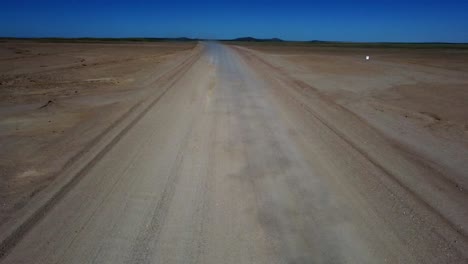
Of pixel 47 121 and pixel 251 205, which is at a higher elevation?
pixel 251 205

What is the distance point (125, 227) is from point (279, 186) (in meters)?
2.31

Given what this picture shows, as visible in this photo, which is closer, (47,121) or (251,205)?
(251,205)

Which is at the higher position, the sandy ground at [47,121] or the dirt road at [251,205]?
the dirt road at [251,205]

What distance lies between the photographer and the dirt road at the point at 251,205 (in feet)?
13.9

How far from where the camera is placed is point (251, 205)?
532cm

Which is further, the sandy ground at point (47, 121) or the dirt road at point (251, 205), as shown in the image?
the sandy ground at point (47, 121)

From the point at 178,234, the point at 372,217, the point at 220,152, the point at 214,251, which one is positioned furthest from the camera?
the point at 220,152

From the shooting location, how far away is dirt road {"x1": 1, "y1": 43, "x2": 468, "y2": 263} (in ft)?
13.9

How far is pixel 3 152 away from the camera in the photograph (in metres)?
7.74

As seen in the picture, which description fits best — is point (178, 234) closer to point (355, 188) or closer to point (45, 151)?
point (355, 188)

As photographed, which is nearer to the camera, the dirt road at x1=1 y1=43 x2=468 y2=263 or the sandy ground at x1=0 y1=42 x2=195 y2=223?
the dirt road at x1=1 y1=43 x2=468 y2=263

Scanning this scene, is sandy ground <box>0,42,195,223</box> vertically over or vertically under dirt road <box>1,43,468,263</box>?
under

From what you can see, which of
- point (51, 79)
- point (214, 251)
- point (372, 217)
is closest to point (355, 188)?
point (372, 217)

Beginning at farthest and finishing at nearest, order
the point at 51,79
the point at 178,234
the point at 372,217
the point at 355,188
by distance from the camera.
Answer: the point at 51,79, the point at 355,188, the point at 372,217, the point at 178,234
